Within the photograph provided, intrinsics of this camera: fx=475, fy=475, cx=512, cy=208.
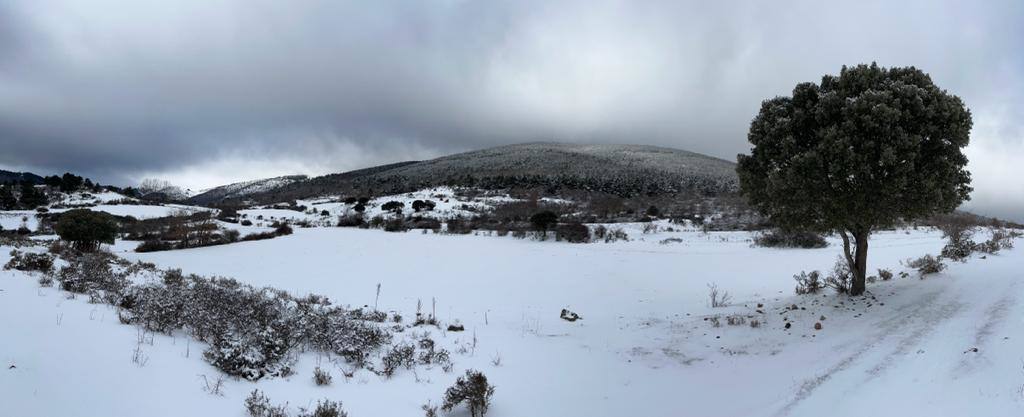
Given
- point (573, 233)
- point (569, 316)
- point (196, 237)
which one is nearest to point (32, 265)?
point (569, 316)

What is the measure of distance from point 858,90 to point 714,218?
83.2ft

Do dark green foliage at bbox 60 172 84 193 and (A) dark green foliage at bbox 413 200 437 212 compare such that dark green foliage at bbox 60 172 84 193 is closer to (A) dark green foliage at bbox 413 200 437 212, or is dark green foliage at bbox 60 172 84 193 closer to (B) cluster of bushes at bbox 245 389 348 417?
(A) dark green foliage at bbox 413 200 437 212

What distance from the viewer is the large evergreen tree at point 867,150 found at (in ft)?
26.8

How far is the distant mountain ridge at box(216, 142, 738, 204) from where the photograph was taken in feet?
230

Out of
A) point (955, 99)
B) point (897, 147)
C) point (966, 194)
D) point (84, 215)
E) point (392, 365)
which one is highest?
point (955, 99)

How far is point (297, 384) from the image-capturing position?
230 inches

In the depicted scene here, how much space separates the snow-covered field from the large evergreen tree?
1.92m

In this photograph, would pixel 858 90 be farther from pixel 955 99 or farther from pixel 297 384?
pixel 297 384

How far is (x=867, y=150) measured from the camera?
27.3 ft

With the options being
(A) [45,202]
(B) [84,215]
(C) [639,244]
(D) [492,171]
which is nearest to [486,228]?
(C) [639,244]

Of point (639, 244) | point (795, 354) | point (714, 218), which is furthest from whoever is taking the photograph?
point (714, 218)

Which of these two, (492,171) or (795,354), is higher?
(492,171)

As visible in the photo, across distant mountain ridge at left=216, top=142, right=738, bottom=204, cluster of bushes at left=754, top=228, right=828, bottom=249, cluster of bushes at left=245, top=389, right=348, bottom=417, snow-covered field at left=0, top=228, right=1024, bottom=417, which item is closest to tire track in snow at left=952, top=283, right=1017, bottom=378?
snow-covered field at left=0, top=228, right=1024, bottom=417

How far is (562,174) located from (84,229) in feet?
235
